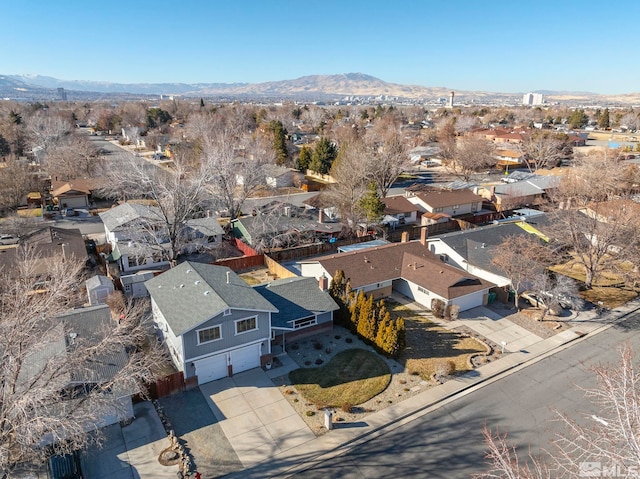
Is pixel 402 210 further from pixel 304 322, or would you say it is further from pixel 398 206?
pixel 304 322

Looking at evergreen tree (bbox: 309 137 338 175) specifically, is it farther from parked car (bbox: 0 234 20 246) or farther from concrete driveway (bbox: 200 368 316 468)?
concrete driveway (bbox: 200 368 316 468)

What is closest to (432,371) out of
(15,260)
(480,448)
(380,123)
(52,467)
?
(480,448)

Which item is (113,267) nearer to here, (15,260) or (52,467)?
(15,260)

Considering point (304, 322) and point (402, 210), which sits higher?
point (402, 210)

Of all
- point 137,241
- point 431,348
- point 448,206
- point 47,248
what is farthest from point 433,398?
point 448,206

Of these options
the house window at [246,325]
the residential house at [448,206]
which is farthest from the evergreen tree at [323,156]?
the house window at [246,325]
